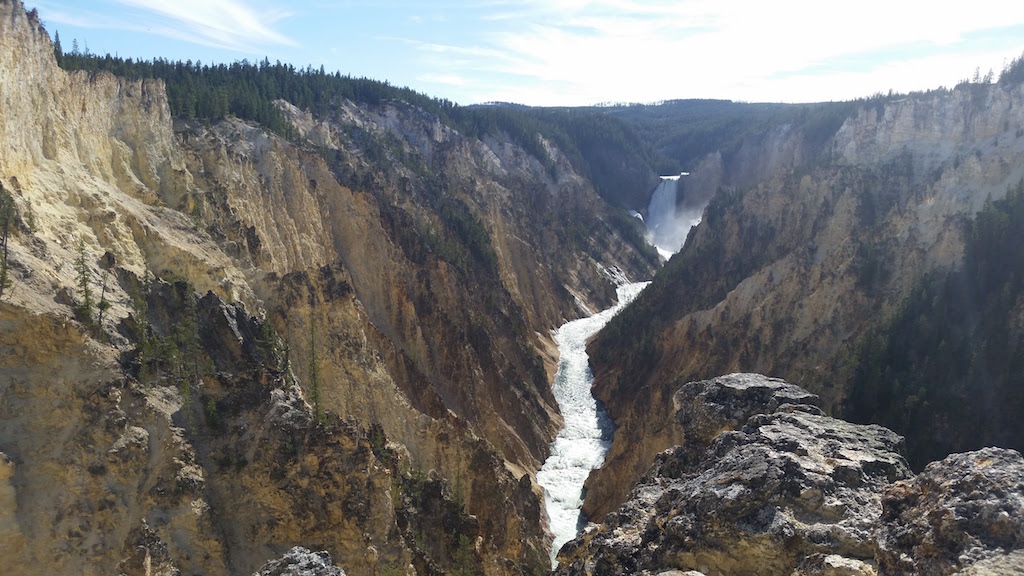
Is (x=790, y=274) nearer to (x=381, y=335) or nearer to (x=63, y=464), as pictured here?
(x=381, y=335)

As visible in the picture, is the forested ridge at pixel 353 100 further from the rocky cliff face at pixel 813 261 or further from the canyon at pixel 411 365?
the rocky cliff face at pixel 813 261

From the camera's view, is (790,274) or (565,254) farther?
(565,254)

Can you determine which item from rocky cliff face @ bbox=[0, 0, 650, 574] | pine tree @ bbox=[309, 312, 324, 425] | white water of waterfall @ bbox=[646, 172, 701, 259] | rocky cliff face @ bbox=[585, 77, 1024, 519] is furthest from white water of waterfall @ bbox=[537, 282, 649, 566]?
white water of waterfall @ bbox=[646, 172, 701, 259]

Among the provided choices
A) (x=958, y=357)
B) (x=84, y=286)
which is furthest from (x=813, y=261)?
(x=84, y=286)

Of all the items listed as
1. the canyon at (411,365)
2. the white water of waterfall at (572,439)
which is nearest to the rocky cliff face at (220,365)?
the canyon at (411,365)

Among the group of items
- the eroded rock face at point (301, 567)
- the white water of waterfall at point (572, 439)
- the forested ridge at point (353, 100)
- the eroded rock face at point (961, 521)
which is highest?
the forested ridge at point (353, 100)

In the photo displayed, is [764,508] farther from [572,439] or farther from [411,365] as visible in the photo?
[572,439]

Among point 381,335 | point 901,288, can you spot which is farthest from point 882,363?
point 381,335
